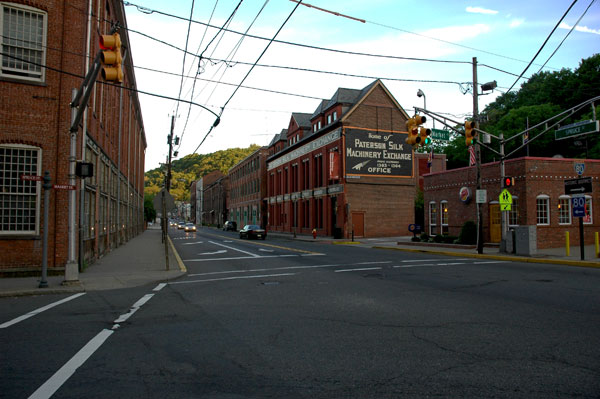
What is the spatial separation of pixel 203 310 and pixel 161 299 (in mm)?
1935

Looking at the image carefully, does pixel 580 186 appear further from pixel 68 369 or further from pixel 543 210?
pixel 68 369

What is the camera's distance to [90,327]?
7.28m

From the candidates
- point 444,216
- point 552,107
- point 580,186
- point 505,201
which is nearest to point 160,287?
point 505,201

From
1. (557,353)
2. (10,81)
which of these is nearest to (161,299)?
(557,353)

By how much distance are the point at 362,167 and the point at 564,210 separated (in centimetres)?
2001

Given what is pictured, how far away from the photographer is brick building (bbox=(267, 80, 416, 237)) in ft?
136

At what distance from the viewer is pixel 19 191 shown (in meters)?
14.4

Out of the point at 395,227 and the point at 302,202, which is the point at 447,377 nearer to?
the point at 395,227

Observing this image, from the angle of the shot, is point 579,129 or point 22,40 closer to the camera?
point 22,40

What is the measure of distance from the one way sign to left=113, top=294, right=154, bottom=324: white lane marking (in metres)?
16.9

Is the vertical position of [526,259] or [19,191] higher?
[19,191]

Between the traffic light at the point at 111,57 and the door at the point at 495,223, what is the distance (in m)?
23.3

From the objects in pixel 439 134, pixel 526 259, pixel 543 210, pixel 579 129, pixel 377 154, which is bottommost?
pixel 526 259

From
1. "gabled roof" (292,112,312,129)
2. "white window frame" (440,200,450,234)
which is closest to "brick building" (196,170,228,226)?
"gabled roof" (292,112,312,129)
